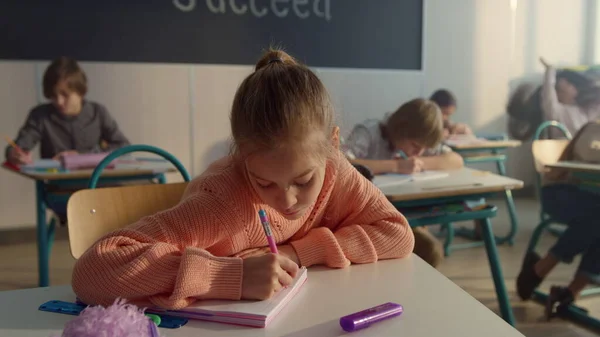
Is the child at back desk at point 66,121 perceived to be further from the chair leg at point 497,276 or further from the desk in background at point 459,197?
the chair leg at point 497,276

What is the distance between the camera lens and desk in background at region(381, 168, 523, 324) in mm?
1740

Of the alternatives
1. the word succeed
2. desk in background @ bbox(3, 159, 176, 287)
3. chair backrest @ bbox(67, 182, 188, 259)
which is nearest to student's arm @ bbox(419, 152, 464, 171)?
desk in background @ bbox(3, 159, 176, 287)

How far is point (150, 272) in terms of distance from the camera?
29.3 inches

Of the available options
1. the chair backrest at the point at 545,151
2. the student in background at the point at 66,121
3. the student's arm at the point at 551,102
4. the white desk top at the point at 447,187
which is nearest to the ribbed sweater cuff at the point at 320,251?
the white desk top at the point at 447,187

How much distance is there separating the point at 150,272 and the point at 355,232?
399mm

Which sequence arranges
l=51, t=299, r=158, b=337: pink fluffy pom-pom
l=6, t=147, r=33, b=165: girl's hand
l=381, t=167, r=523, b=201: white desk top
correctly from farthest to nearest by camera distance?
l=6, t=147, r=33, b=165: girl's hand, l=381, t=167, r=523, b=201: white desk top, l=51, t=299, r=158, b=337: pink fluffy pom-pom

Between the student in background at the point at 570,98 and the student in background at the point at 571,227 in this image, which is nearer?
the student in background at the point at 571,227

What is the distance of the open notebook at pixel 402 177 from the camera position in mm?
1854

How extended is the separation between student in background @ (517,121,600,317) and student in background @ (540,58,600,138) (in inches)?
67.2

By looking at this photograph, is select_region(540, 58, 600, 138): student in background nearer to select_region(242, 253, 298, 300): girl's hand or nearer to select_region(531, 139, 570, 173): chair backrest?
select_region(531, 139, 570, 173): chair backrest

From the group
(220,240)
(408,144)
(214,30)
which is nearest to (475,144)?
(408,144)

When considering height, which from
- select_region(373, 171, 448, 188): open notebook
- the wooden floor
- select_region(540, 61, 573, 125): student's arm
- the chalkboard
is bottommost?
the wooden floor

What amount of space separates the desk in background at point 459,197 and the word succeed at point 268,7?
2.25m

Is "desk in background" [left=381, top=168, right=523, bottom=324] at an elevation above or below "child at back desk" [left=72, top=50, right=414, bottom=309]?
below
